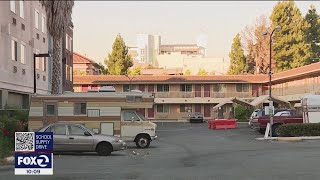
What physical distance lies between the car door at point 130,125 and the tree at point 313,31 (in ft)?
186

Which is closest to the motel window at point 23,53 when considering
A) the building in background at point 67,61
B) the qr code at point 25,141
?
Result: the building in background at point 67,61

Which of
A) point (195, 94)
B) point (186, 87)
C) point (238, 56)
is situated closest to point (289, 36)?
point (238, 56)

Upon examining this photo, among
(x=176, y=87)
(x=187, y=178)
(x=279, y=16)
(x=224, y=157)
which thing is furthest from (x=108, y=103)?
(x=279, y=16)

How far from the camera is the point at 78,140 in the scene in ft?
64.8

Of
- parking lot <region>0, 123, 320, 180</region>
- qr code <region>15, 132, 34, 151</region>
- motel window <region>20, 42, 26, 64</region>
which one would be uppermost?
motel window <region>20, 42, 26, 64</region>

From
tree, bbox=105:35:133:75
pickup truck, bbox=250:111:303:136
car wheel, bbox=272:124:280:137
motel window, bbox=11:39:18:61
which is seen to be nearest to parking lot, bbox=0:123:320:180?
motel window, bbox=11:39:18:61

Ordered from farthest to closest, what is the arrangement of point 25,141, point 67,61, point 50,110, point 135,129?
point 67,61, point 135,129, point 50,110, point 25,141

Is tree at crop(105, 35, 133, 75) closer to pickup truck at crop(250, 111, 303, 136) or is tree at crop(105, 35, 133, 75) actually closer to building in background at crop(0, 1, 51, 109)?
building in background at crop(0, 1, 51, 109)

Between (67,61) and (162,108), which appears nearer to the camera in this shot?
(67,61)

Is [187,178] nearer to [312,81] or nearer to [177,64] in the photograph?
[312,81]

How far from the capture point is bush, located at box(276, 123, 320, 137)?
30406 millimetres

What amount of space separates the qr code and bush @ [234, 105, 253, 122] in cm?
5209

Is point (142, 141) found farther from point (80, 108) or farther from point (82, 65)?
point (82, 65)

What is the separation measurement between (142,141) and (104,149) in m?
4.80
